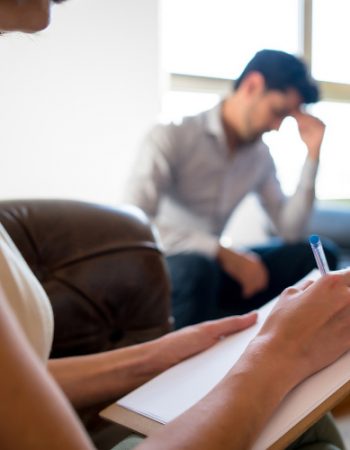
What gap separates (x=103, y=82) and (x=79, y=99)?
0.12 metres

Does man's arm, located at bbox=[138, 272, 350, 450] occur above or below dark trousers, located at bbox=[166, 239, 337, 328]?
above

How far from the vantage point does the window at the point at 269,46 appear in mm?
2402

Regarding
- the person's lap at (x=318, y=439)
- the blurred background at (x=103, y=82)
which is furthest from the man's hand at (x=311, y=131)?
the person's lap at (x=318, y=439)

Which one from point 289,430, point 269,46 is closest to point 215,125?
point 269,46

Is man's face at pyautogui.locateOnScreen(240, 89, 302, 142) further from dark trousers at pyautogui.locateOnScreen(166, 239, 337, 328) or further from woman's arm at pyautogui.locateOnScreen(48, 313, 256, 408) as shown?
woman's arm at pyautogui.locateOnScreen(48, 313, 256, 408)

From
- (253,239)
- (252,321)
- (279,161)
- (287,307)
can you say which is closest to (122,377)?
(252,321)

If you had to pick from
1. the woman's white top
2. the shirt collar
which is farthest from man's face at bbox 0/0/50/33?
the shirt collar

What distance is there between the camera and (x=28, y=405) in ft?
1.07

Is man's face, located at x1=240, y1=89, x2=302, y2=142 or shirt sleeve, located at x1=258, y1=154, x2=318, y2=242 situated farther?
shirt sleeve, located at x1=258, y1=154, x2=318, y2=242

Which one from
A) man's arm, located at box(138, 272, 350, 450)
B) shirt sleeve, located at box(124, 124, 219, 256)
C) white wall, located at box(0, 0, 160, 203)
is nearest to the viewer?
man's arm, located at box(138, 272, 350, 450)

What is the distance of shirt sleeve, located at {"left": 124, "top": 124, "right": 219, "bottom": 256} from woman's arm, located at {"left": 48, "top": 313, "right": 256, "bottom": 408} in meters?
0.87

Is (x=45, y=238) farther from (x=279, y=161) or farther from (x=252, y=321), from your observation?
(x=279, y=161)

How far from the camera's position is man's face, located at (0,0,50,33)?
567mm

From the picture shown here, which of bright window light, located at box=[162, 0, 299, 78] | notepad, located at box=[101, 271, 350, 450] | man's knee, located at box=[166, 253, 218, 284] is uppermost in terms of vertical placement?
bright window light, located at box=[162, 0, 299, 78]
